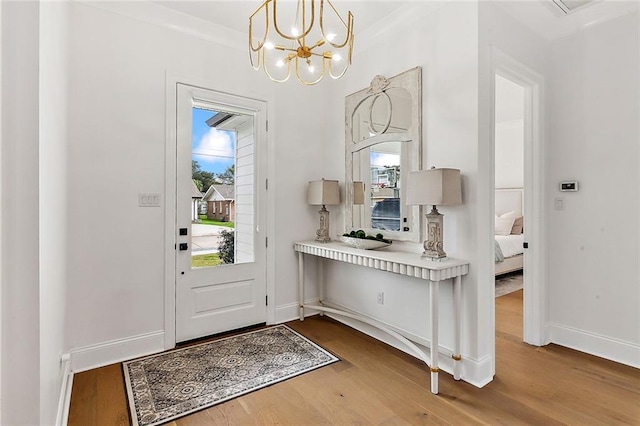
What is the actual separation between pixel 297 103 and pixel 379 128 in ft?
3.22

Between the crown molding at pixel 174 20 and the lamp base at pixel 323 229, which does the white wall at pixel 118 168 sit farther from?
the lamp base at pixel 323 229

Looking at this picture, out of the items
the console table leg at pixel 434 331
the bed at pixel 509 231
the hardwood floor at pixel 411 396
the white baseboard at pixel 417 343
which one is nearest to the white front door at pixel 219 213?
the white baseboard at pixel 417 343

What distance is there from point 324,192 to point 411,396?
1862 mm

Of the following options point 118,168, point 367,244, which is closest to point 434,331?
point 367,244

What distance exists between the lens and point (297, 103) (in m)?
3.51

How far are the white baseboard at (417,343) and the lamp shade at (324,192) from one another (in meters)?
1.09

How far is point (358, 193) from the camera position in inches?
130

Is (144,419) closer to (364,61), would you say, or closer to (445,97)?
(445,97)

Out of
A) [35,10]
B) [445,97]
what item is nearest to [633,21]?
[445,97]

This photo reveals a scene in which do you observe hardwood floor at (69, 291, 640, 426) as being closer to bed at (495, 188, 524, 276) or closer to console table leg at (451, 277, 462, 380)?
console table leg at (451, 277, 462, 380)

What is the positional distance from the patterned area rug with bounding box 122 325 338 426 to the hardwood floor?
81mm

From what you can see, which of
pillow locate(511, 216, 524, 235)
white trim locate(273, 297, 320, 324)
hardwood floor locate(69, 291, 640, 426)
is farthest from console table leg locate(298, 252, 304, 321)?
pillow locate(511, 216, 524, 235)

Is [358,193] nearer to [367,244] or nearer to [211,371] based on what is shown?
[367,244]

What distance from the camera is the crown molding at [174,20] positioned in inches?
100
